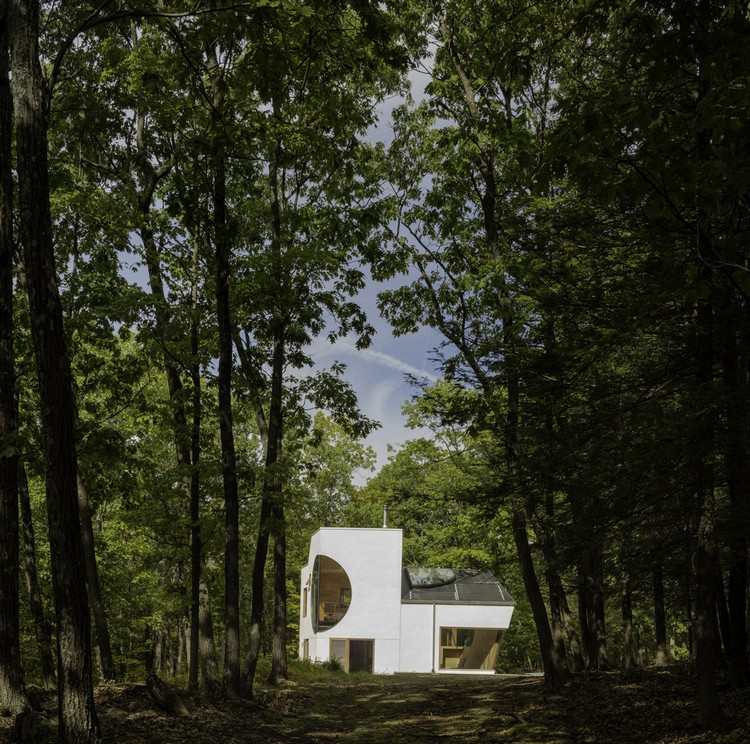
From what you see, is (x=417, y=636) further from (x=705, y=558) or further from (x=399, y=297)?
(x=705, y=558)

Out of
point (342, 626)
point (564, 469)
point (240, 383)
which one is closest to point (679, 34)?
point (564, 469)

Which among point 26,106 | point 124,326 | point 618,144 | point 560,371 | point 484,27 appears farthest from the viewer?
point 484,27

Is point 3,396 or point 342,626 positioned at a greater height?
point 3,396

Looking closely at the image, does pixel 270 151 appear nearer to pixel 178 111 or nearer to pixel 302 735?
pixel 178 111

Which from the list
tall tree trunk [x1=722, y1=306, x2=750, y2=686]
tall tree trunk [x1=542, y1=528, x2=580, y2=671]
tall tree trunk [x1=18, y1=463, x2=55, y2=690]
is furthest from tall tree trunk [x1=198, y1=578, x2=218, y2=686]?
tall tree trunk [x1=722, y1=306, x2=750, y2=686]

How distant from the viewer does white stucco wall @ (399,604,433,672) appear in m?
33.9

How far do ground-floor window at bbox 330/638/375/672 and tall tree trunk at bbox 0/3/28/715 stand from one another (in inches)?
984

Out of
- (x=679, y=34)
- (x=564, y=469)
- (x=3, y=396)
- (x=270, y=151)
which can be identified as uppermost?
(x=270, y=151)

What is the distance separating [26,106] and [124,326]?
839 centimetres

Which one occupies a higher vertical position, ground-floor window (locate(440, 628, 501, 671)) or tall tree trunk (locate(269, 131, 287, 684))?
tall tree trunk (locate(269, 131, 287, 684))

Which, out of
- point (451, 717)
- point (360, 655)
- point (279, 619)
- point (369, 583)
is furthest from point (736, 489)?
point (360, 655)

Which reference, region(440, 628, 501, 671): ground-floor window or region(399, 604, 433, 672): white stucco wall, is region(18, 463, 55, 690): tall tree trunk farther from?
region(440, 628, 501, 671): ground-floor window

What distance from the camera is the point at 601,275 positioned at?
11.7 meters

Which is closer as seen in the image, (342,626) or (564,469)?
(564,469)
